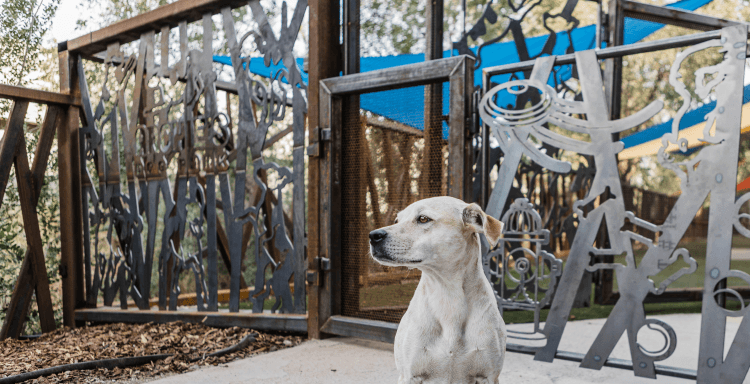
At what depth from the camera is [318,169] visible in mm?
3951

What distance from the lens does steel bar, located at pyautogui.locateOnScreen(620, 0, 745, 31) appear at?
5152 mm

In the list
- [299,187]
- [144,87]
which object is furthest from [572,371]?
[144,87]

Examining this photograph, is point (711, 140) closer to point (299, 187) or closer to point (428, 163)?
point (428, 163)

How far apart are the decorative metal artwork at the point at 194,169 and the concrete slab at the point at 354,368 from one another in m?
0.56

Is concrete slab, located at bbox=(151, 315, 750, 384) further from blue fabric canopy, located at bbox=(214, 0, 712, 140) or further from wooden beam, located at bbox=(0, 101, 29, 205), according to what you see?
wooden beam, located at bbox=(0, 101, 29, 205)

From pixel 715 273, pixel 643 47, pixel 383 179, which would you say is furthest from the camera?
pixel 383 179

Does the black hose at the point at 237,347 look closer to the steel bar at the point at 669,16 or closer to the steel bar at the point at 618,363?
the steel bar at the point at 618,363

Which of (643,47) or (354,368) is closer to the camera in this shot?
(643,47)

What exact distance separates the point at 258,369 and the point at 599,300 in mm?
3919

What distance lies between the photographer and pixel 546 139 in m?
3.31

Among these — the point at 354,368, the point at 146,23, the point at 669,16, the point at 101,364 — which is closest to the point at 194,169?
the point at 146,23

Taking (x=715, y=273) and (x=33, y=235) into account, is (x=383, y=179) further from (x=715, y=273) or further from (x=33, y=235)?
(x=33, y=235)

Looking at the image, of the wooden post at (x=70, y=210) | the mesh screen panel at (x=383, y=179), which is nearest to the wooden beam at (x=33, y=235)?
the wooden post at (x=70, y=210)

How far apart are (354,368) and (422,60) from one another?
297cm
